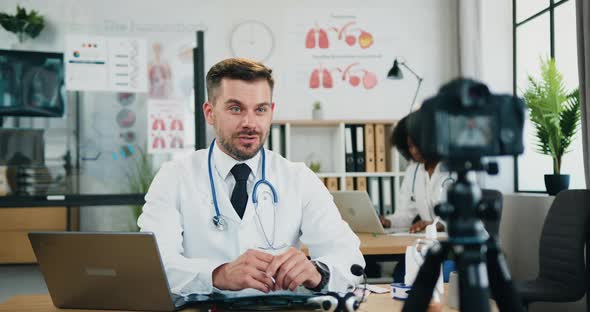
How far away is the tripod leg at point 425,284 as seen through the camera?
0.92 meters

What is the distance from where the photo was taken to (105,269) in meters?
1.25

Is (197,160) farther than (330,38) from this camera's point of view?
No

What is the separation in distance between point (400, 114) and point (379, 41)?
68cm

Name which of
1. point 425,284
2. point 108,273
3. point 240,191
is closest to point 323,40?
point 240,191

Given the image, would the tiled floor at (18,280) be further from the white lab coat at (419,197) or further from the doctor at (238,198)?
the doctor at (238,198)

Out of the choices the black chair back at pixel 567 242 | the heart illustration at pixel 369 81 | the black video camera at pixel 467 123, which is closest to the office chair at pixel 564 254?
the black chair back at pixel 567 242

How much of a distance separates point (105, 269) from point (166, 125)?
3.45 metres

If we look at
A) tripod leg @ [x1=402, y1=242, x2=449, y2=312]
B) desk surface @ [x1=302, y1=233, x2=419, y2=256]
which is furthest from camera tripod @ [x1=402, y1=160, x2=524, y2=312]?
desk surface @ [x1=302, y1=233, x2=419, y2=256]

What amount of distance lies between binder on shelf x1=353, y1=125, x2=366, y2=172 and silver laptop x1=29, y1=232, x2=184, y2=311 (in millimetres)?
3599

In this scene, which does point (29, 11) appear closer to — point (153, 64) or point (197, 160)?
point (153, 64)

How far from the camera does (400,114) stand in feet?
17.3

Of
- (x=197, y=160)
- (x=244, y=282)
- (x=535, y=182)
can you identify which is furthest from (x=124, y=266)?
(x=535, y=182)

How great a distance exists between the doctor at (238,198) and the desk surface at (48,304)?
252mm

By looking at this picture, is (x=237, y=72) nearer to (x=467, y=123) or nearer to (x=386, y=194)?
(x=467, y=123)
